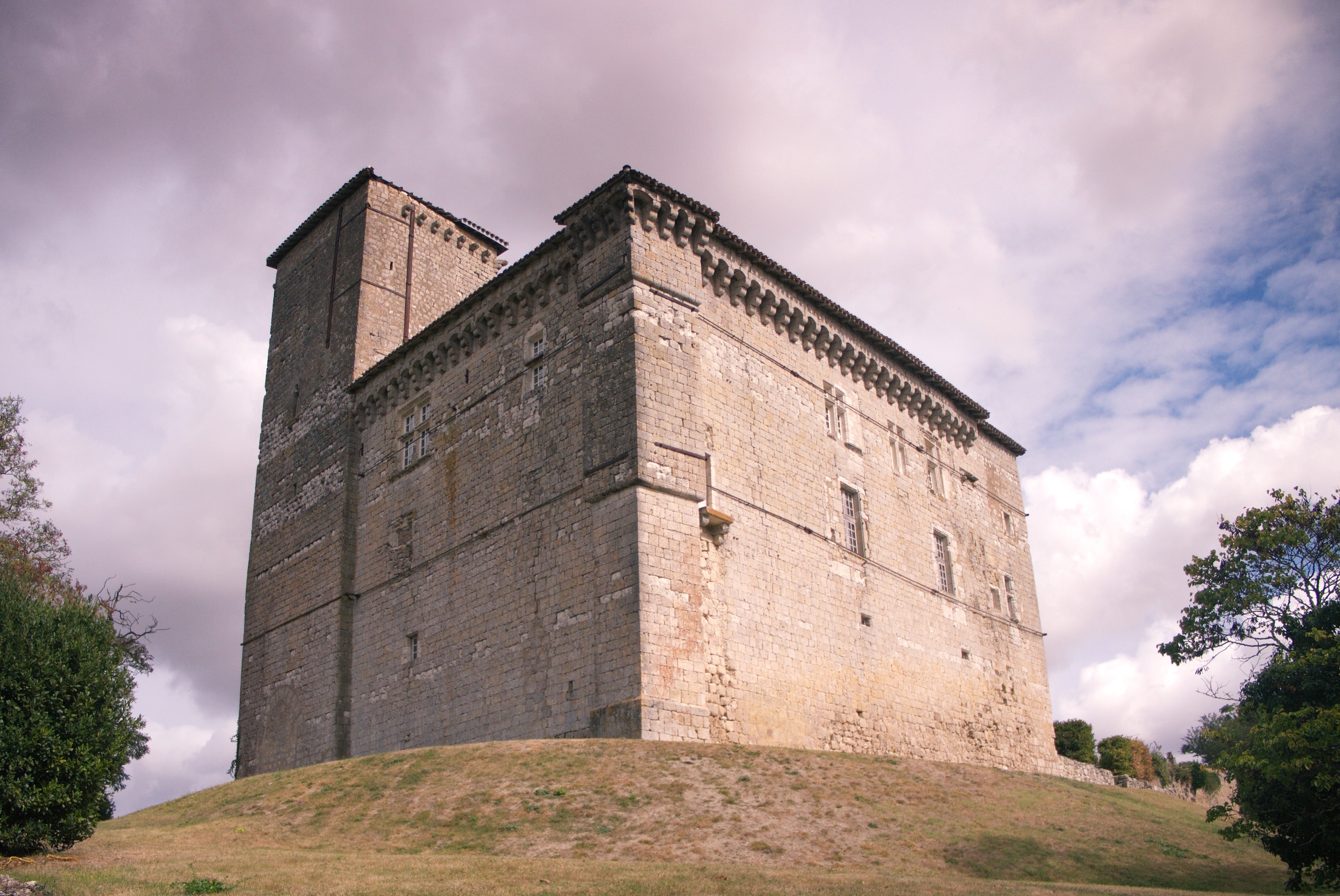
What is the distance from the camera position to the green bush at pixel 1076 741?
35.3 meters

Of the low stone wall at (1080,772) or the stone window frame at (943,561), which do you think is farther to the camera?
the low stone wall at (1080,772)

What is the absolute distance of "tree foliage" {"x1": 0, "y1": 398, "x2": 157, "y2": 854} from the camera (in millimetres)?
11477

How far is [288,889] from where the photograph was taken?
1037 cm

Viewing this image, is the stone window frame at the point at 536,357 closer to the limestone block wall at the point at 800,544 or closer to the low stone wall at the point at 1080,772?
the limestone block wall at the point at 800,544

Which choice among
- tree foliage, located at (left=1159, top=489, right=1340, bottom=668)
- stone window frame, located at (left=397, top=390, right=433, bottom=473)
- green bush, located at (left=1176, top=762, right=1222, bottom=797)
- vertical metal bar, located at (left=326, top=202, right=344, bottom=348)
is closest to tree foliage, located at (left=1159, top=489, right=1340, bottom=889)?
tree foliage, located at (left=1159, top=489, right=1340, bottom=668)

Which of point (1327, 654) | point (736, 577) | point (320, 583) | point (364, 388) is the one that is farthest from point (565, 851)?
point (364, 388)

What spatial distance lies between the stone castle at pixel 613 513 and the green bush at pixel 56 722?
8.49 m

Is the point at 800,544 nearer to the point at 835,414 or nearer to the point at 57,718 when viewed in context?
the point at 835,414

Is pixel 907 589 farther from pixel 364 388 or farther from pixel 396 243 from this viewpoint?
pixel 396 243

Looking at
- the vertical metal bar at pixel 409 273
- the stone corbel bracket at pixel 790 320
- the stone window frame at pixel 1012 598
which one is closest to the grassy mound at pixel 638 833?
the stone corbel bracket at pixel 790 320

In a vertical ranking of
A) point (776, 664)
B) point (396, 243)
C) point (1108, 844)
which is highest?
point (396, 243)

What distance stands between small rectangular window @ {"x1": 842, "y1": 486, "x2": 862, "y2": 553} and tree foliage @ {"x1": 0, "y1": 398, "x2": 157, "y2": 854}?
16.5 m

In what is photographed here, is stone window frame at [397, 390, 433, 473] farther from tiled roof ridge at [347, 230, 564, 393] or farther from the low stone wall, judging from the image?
the low stone wall

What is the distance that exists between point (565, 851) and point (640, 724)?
15.9ft
